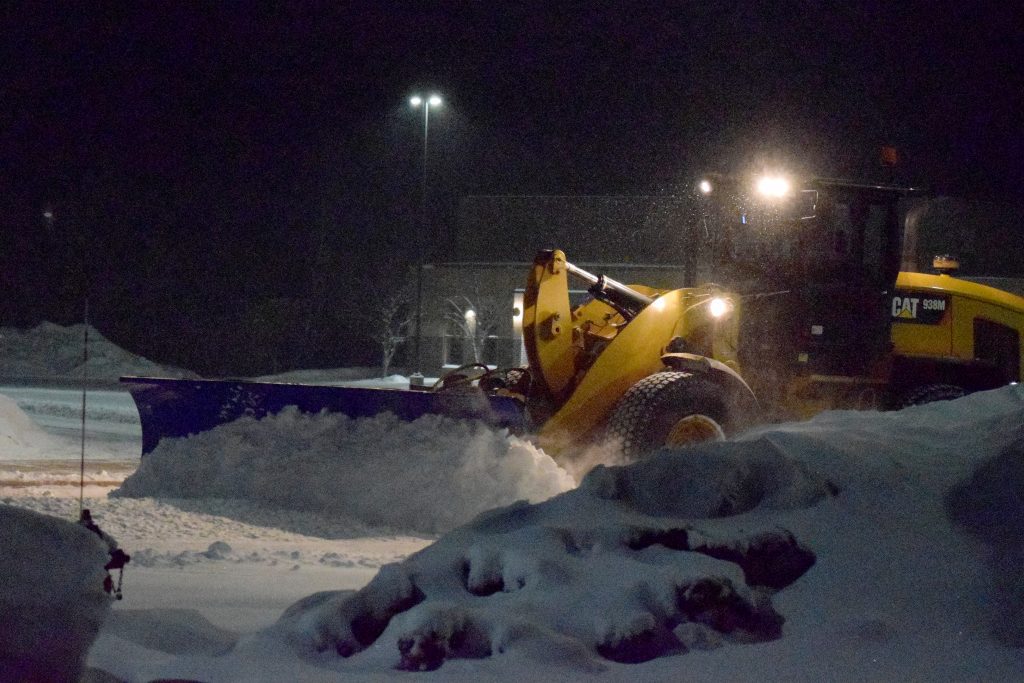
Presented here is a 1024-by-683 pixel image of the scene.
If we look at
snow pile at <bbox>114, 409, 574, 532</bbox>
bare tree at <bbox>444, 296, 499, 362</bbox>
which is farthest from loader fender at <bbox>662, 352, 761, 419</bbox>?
bare tree at <bbox>444, 296, 499, 362</bbox>

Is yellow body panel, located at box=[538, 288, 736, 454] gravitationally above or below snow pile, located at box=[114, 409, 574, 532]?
above

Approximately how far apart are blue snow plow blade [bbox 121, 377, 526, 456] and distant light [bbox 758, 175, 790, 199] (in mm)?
2931

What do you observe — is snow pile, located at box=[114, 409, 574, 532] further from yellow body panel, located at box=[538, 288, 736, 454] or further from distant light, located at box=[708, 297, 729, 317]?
distant light, located at box=[708, 297, 729, 317]

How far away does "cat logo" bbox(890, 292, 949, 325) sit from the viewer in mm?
11883

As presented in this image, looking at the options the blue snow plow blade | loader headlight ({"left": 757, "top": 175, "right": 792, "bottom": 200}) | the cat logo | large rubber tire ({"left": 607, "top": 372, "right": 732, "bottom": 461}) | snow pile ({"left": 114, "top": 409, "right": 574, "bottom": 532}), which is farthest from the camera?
the cat logo

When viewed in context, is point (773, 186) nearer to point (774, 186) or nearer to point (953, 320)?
point (774, 186)

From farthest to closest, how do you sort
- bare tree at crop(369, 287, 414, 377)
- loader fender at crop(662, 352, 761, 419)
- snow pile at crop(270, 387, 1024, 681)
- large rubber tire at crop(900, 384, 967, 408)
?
bare tree at crop(369, 287, 414, 377), large rubber tire at crop(900, 384, 967, 408), loader fender at crop(662, 352, 761, 419), snow pile at crop(270, 387, 1024, 681)

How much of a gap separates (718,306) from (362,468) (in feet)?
11.7

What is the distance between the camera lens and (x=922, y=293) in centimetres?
1200

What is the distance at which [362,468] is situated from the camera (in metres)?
10.3

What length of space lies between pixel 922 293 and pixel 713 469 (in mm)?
6791

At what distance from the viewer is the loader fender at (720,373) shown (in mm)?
10766

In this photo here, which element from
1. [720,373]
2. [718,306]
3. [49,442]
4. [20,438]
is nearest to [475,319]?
[49,442]

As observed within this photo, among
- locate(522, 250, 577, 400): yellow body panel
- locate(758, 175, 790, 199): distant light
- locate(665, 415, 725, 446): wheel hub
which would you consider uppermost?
locate(758, 175, 790, 199): distant light
